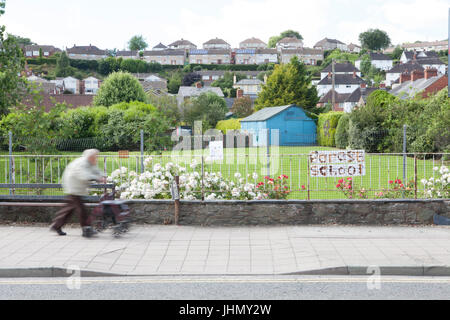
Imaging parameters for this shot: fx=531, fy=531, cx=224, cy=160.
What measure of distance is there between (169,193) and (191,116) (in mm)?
55397

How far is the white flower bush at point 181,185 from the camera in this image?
11.6 m

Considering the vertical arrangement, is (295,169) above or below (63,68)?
below

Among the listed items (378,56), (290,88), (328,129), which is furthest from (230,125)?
(378,56)

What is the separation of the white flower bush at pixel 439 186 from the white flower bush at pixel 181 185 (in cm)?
359

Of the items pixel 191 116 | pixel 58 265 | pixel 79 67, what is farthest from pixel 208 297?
pixel 79 67

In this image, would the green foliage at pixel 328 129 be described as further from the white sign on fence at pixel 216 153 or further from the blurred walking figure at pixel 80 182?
the blurred walking figure at pixel 80 182

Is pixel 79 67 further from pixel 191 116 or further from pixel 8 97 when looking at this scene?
pixel 8 97

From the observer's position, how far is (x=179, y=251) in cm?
873

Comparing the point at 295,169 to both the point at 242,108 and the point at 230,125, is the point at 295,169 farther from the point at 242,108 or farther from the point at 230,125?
the point at 242,108

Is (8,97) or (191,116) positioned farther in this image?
(191,116)

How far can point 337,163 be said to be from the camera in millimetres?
11836

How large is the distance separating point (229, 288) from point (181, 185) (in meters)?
5.17

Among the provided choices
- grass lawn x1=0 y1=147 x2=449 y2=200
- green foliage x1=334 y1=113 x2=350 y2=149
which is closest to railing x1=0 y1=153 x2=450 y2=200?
grass lawn x1=0 y1=147 x2=449 y2=200

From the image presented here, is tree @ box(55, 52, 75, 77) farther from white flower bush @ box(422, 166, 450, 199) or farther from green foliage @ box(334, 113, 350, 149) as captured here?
white flower bush @ box(422, 166, 450, 199)
